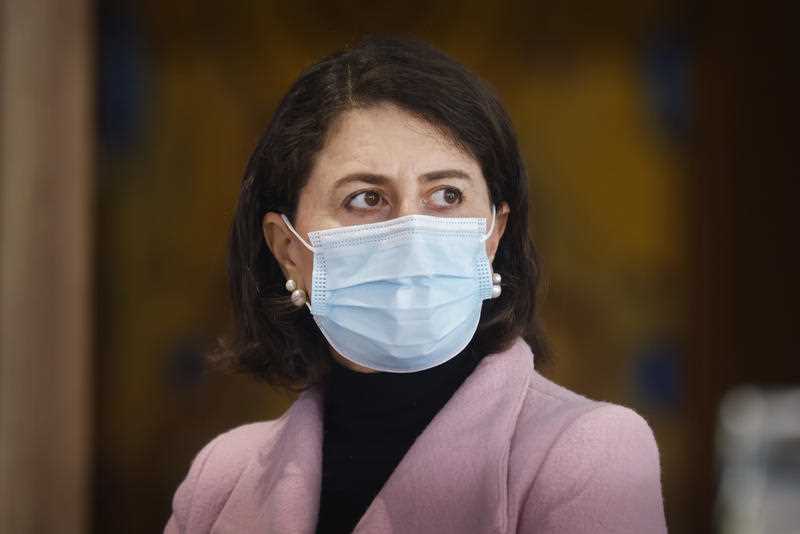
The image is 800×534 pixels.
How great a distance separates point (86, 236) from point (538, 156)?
68 cm

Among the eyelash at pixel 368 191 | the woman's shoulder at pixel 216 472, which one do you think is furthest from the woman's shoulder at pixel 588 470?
the woman's shoulder at pixel 216 472

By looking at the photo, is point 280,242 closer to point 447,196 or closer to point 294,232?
point 294,232

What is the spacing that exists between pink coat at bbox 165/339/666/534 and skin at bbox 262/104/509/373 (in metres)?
0.19

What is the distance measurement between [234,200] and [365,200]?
30 cm

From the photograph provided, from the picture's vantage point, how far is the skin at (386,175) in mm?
1042

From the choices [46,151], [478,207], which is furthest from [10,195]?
[478,207]

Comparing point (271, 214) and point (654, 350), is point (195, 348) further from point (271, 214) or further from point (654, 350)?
point (654, 350)

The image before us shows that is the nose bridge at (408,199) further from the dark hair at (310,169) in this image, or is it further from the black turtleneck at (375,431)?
the black turtleneck at (375,431)

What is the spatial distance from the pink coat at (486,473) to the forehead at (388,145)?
24cm

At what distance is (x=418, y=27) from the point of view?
1.36 metres

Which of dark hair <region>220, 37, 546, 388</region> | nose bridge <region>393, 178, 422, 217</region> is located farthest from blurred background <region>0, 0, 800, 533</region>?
nose bridge <region>393, 178, 422, 217</region>

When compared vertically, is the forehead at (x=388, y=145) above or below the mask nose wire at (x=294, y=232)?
above

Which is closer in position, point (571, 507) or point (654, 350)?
point (571, 507)

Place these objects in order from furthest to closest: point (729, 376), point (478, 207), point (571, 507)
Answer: point (729, 376), point (478, 207), point (571, 507)
